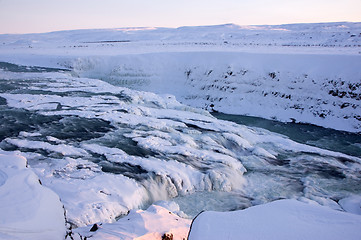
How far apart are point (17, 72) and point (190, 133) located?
1823cm

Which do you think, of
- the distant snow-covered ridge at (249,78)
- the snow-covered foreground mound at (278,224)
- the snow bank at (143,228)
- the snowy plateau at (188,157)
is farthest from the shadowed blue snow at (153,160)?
the distant snow-covered ridge at (249,78)

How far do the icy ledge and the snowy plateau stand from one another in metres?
0.02

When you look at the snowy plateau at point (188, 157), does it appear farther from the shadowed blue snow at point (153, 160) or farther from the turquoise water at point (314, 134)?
the turquoise water at point (314, 134)

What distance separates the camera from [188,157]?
9.15 meters

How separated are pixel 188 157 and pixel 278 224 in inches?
242

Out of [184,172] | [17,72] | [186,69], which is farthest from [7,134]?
[186,69]

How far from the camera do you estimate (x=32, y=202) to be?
3857 millimetres

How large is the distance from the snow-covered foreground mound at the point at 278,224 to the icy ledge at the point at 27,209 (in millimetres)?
1893

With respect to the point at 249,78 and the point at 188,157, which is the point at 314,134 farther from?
the point at 188,157

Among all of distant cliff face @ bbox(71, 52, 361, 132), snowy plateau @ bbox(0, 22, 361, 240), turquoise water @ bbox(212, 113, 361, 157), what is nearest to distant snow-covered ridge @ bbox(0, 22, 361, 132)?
distant cliff face @ bbox(71, 52, 361, 132)

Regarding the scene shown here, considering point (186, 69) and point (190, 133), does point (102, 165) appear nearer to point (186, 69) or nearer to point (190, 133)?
point (190, 133)

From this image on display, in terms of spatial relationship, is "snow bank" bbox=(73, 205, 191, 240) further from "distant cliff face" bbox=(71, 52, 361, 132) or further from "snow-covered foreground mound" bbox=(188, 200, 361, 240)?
"distant cliff face" bbox=(71, 52, 361, 132)

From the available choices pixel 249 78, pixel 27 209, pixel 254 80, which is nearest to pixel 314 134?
pixel 254 80

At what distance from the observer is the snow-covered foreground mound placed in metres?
2.83
